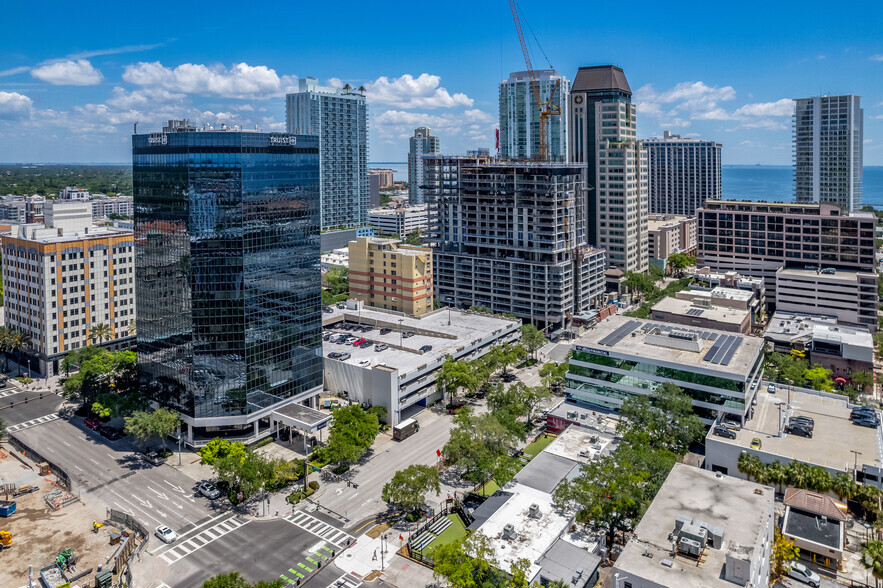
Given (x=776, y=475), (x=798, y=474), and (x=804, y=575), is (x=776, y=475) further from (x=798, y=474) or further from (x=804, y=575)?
(x=804, y=575)

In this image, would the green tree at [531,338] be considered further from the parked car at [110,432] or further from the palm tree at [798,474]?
the parked car at [110,432]

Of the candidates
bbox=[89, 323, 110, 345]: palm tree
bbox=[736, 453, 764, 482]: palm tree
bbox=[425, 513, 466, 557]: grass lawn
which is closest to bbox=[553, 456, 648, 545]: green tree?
bbox=[425, 513, 466, 557]: grass lawn

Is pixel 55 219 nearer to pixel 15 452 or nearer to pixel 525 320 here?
pixel 15 452

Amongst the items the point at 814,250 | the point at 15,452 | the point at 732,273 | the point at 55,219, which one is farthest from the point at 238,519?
the point at 814,250

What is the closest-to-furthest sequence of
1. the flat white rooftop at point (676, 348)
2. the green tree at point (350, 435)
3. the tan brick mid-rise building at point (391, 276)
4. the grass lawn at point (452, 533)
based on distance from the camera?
1. the grass lawn at point (452, 533)
2. the green tree at point (350, 435)
3. the flat white rooftop at point (676, 348)
4. the tan brick mid-rise building at point (391, 276)

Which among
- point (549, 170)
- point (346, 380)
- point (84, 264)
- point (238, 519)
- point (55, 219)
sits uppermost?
point (549, 170)

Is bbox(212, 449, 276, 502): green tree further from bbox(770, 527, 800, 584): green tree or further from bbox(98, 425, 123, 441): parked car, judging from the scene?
bbox(770, 527, 800, 584): green tree

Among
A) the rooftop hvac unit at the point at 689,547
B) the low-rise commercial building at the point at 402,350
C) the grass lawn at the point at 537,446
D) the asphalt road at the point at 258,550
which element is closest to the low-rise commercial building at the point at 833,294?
the low-rise commercial building at the point at 402,350
